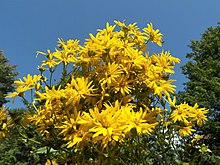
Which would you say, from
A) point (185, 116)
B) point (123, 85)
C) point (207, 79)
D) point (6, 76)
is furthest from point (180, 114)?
point (6, 76)

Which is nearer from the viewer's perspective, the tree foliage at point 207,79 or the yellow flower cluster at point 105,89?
the yellow flower cluster at point 105,89

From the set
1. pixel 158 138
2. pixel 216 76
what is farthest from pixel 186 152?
pixel 216 76

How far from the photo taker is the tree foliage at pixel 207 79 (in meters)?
15.1

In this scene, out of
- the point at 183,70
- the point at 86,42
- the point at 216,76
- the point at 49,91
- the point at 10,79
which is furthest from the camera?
the point at 10,79

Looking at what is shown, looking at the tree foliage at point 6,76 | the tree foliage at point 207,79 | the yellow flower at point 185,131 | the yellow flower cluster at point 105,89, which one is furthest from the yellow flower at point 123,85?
the tree foliage at point 6,76

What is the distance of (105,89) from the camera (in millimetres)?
1573

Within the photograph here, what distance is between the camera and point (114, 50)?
1652 mm

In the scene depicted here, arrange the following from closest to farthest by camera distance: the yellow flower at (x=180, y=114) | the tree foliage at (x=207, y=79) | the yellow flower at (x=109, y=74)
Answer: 1. the yellow flower at (x=109, y=74)
2. the yellow flower at (x=180, y=114)
3. the tree foliage at (x=207, y=79)

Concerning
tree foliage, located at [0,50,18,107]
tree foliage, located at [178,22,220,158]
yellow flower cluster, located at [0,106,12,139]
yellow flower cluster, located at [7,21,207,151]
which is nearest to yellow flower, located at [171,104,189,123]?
yellow flower cluster, located at [7,21,207,151]

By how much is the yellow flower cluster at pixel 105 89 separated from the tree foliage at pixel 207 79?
42.6 ft

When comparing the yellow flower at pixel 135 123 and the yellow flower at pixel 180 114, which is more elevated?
the yellow flower at pixel 180 114

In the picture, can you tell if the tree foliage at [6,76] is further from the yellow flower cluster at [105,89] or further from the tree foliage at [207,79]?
the yellow flower cluster at [105,89]

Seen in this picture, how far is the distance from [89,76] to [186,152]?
2.27 feet

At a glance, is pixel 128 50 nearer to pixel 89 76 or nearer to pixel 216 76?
pixel 89 76
